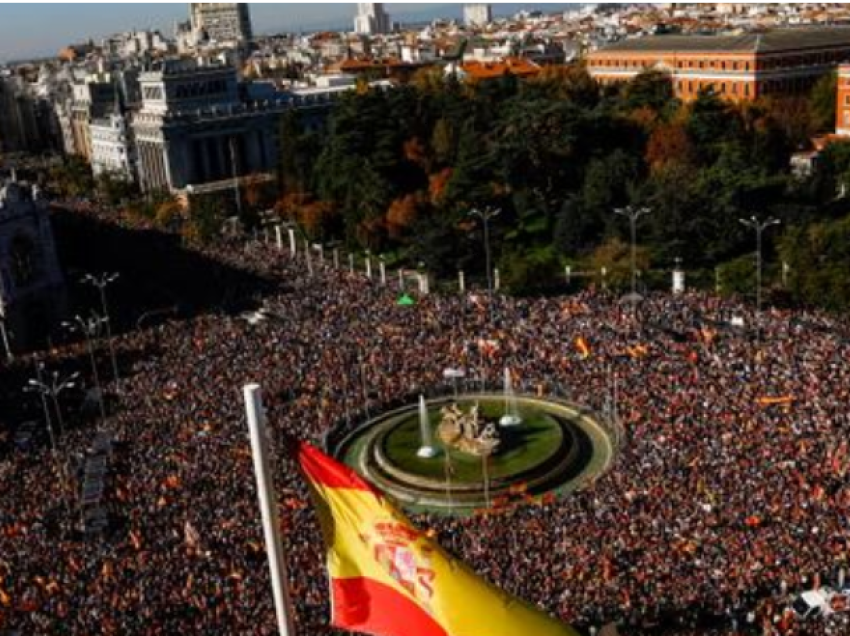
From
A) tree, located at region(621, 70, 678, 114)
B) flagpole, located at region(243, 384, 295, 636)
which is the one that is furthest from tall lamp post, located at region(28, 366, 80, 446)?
tree, located at region(621, 70, 678, 114)

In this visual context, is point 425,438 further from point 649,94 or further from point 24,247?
point 649,94

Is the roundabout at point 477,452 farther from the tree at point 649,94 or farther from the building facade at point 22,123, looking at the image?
the building facade at point 22,123

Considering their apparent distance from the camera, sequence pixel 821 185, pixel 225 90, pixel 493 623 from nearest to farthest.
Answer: pixel 493 623
pixel 821 185
pixel 225 90

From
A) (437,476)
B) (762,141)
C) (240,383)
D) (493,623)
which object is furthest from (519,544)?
(762,141)

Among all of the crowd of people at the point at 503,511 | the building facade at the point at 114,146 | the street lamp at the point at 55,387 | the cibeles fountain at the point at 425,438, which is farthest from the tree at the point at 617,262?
the building facade at the point at 114,146

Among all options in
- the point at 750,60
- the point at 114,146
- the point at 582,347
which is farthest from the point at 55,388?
the point at 114,146

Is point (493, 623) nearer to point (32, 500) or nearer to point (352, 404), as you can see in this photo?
point (32, 500)
